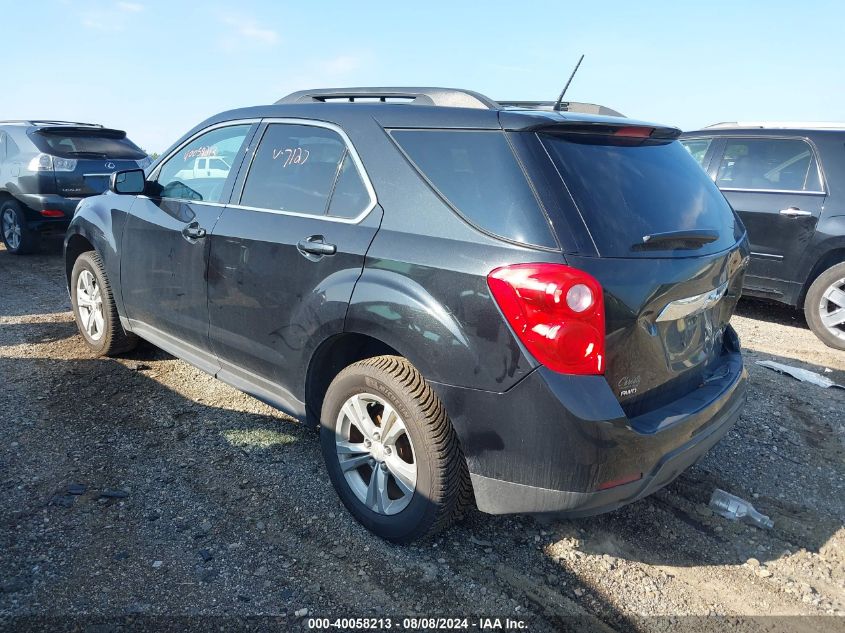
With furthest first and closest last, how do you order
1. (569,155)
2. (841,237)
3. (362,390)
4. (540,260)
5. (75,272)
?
(841,237), (75,272), (362,390), (569,155), (540,260)

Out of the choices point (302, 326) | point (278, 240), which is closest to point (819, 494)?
point (302, 326)

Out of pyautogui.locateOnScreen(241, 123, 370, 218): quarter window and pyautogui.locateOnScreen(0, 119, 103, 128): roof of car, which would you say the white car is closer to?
pyautogui.locateOnScreen(241, 123, 370, 218): quarter window

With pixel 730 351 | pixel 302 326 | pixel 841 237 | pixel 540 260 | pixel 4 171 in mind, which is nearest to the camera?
pixel 540 260

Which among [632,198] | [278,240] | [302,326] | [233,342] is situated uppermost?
[632,198]

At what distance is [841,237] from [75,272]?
6.39m

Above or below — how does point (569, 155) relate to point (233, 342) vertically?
above

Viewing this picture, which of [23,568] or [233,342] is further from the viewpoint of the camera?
[233,342]

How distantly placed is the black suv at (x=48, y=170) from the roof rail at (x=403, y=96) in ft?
20.2

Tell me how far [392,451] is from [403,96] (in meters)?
1.58

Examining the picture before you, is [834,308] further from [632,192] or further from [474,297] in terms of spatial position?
[474,297]

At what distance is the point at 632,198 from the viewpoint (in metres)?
2.42

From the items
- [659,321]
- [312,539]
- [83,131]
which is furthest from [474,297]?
Answer: [83,131]

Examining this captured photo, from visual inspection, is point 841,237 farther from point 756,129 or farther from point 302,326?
point 302,326

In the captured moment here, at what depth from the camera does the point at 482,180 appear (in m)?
2.37
